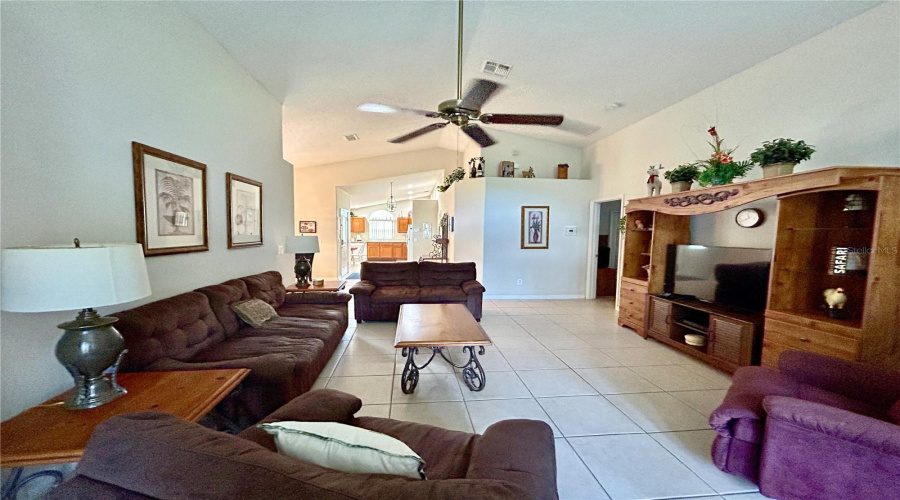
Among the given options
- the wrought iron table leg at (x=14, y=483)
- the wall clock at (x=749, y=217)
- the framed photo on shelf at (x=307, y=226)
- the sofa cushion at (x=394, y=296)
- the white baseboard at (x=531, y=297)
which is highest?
the wall clock at (x=749, y=217)

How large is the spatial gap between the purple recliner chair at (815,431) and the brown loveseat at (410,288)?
3.14 metres

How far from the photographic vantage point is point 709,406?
2.49 m

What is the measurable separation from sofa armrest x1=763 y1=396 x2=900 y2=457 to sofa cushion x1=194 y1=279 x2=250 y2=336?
353 centimetres

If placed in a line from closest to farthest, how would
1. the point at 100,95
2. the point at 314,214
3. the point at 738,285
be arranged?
the point at 100,95 < the point at 738,285 < the point at 314,214

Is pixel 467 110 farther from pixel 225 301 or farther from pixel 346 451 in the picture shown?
pixel 225 301

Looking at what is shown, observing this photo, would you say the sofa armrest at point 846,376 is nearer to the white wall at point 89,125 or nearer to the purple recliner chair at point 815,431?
the purple recliner chair at point 815,431

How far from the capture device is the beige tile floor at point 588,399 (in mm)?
1788

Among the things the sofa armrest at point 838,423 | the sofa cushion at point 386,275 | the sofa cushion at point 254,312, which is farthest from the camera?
the sofa cushion at point 386,275

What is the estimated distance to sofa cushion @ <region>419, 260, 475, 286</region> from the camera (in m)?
5.08

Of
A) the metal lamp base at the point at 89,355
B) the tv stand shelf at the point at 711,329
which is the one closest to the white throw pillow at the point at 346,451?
the metal lamp base at the point at 89,355

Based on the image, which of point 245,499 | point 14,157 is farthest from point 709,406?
point 14,157

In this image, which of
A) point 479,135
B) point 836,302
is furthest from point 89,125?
point 836,302

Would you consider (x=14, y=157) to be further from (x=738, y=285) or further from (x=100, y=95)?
(x=738, y=285)

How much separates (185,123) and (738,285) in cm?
504
